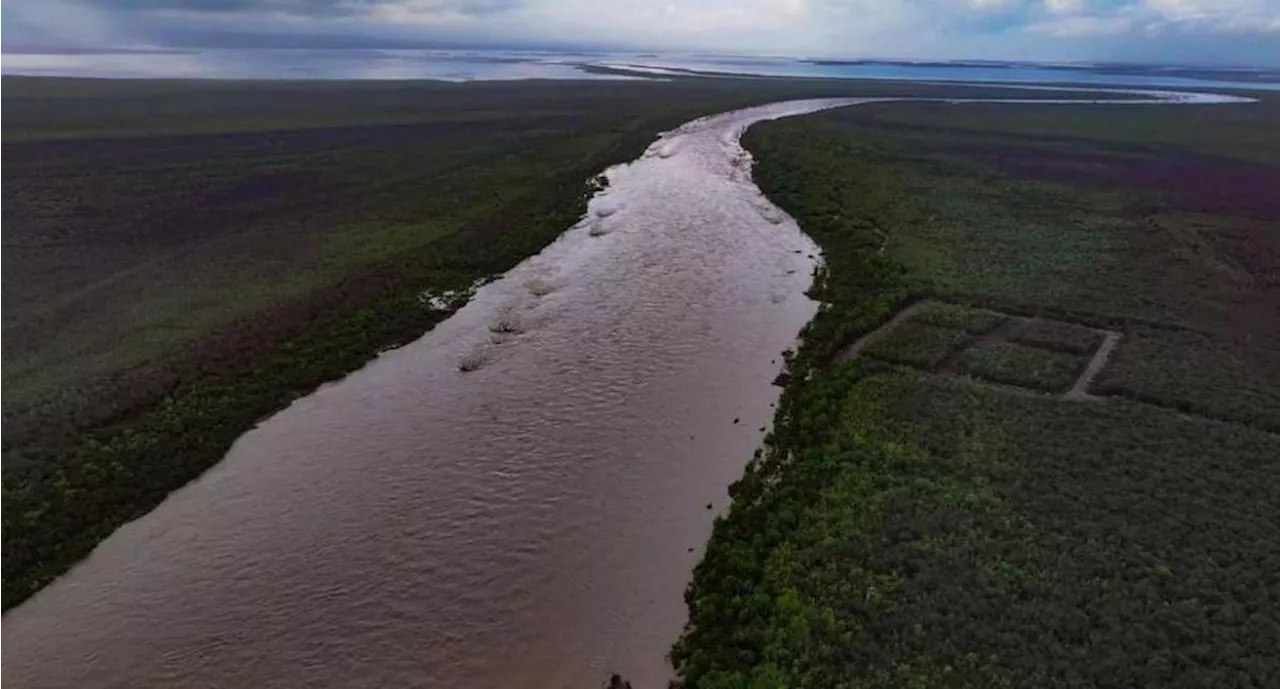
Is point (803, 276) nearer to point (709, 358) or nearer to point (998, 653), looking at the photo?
point (709, 358)

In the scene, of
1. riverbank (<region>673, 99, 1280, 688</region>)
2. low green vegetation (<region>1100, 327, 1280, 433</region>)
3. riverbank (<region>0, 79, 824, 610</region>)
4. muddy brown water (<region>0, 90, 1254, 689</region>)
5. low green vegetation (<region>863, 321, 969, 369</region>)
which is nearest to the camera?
riverbank (<region>673, 99, 1280, 688</region>)

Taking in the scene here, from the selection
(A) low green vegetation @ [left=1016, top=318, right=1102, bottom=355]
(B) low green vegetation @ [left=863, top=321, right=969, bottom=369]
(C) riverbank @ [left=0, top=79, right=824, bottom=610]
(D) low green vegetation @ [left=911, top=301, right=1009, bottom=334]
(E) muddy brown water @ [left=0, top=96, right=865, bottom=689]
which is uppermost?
(C) riverbank @ [left=0, top=79, right=824, bottom=610]

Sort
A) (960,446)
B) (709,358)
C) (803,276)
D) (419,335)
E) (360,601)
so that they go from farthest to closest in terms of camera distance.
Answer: (803,276), (419,335), (709,358), (960,446), (360,601)

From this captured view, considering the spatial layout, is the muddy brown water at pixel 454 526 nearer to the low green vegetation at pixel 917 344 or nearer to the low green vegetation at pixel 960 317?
the low green vegetation at pixel 917 344

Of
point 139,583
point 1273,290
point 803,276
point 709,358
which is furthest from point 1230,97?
point 139,583

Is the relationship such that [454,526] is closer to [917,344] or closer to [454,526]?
[454,526]

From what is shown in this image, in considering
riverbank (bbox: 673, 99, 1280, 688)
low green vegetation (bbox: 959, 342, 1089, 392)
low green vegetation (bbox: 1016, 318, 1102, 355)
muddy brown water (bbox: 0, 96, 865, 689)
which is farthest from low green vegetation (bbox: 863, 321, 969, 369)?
muddy brown water (bbox: 0, 96, 865, 689)

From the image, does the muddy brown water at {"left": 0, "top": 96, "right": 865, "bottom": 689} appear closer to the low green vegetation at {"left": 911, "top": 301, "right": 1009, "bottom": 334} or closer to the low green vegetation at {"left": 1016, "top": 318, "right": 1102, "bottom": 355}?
the low green vegetation at {"left": 911, "top": 301, "right": 1009, "bottom": 334}
